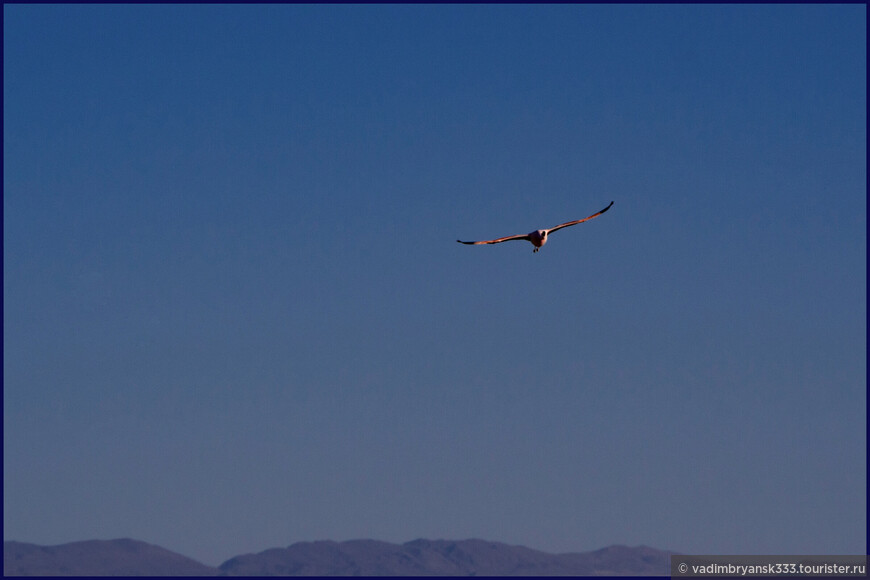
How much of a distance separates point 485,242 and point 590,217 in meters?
8.98

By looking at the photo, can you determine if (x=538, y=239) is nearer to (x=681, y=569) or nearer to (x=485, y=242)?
(x=485, y=242)

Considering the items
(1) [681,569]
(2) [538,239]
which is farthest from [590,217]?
(1) [681,569]

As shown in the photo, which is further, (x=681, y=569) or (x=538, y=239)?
(x=681, y=569)

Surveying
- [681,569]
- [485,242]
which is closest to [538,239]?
[485,242]

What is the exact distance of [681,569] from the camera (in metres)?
194

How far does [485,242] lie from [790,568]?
3798 inches

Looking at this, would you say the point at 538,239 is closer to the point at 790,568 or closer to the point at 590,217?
the point at 590,217

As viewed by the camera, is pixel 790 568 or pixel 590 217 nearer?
pixel 590 217

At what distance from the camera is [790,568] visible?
196875 mm

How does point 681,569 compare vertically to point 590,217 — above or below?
below

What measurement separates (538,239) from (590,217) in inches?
223

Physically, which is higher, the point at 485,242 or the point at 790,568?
the point at 485,242

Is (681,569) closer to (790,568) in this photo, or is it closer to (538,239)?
(790,568)

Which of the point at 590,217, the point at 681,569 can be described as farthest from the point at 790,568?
the point at 590,217
